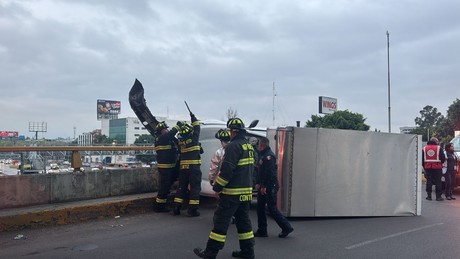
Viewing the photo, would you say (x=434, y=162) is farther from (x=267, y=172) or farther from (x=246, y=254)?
(x=246, y=254)

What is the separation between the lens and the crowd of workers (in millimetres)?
5156

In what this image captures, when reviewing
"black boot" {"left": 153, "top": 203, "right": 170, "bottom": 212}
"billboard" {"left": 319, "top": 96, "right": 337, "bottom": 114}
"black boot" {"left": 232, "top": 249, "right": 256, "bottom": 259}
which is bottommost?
"black boot" {"left": 232, "top": 249, "right": 256, "bottom": 259}

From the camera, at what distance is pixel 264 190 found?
21.6ft

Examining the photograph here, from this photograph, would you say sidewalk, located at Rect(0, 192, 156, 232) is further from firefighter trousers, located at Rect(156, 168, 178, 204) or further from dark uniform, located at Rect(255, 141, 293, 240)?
dark uniform, located at Rect(255, 141, 293, 240)

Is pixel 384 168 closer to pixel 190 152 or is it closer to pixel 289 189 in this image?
pixel 289 189

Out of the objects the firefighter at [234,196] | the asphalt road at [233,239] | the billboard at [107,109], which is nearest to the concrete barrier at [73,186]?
the asphalt road at [233,239]

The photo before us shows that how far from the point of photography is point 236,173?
528 cm

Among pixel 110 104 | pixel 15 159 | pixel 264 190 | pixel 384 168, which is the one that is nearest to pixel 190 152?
pixel 264 190

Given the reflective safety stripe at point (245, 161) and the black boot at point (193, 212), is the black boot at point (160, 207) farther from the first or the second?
the reflective safety stripe at point (245, 161)

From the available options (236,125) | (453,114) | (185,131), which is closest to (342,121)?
(453,114)

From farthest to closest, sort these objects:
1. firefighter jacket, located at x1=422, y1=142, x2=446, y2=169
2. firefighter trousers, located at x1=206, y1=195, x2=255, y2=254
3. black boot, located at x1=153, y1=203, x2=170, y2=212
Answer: firefighter jacket, located at x1=422, y1=142, x2=446, y2=169 → black boot, located at x1=153, y1=203, x2=170, y2=212 → firefighter trousers, located at x1=206, y1=195, x2=255, y2=254

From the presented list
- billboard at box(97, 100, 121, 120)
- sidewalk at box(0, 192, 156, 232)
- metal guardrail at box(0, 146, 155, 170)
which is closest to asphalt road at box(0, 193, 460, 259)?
sidewalk at box(0, 192, 156, 232)

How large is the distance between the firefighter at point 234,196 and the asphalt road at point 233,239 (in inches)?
15.7

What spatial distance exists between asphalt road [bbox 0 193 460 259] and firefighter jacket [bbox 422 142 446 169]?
2537 millimetres
